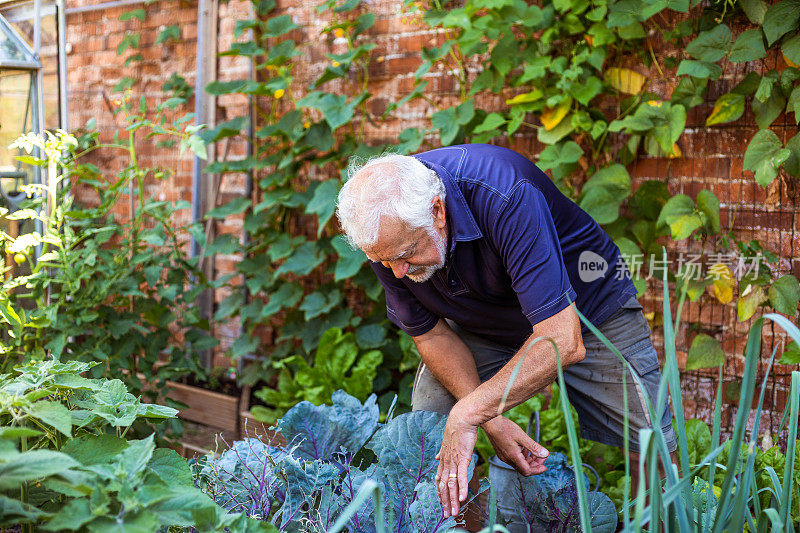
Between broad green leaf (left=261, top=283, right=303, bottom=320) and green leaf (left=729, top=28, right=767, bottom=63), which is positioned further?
broad green leaf (left=261, top=283, right=303, bottom=320)

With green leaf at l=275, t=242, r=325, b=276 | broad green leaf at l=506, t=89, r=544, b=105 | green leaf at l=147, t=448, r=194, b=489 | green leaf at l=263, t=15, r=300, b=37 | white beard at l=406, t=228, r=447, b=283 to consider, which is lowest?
green leaf at l=147, t=448, r=194, b=489

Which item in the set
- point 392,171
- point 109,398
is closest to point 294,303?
point 392,171

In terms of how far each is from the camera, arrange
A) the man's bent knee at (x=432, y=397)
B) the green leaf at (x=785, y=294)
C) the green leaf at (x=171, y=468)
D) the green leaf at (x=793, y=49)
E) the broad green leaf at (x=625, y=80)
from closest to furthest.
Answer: the green leaf at (x=171, y=468) → the man's bent knee at (x=432, y=397) → the green leaf at (x=793, y=49) → the green leaf at (x=785, y=294) → the broad green leaf at (x=625, y=80)

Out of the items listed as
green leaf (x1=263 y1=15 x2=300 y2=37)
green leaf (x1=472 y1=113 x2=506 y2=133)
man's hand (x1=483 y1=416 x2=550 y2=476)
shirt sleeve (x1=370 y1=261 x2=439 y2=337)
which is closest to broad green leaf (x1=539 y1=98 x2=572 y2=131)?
green leaf (x1=472 y1=113 x2=506 y2=133)

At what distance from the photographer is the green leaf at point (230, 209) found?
3121 mm

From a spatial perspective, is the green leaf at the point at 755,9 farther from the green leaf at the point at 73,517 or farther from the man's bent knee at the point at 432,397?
the green leaf at the point at 73,517

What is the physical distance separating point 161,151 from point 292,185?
3.24 feet

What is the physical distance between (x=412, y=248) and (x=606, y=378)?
29.1 inches

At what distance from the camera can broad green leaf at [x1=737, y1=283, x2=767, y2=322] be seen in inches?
89.0

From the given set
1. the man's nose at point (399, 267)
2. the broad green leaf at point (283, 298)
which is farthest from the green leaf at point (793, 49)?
the broad green leaf at point (283, 298)

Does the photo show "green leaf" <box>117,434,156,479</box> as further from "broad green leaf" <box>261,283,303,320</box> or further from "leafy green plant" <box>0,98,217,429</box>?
"broad green leaf" <box>261,283,303,320</box>

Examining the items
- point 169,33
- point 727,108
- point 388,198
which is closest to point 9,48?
point 169,33

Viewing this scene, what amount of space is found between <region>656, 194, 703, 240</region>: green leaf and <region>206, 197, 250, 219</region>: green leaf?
1.70 m

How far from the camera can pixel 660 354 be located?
2.53m
